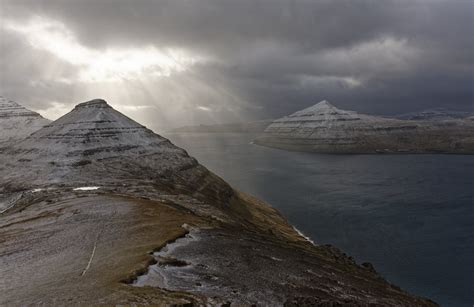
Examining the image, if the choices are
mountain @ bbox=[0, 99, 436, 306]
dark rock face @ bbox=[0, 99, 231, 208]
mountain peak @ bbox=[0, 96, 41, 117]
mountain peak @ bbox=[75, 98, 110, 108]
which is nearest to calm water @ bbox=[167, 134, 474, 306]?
mountain @ bbox=[0, 99, 436, 306]

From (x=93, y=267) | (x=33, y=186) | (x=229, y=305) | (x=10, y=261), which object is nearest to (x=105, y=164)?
(x=33, y=186)

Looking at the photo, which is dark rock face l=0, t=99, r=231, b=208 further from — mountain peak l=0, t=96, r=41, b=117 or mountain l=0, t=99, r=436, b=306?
mountain peak l=0, t=96, r=41, b=117

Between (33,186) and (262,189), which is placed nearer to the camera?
(33,186)

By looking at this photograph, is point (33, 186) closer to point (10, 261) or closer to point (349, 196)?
point (10, 261)

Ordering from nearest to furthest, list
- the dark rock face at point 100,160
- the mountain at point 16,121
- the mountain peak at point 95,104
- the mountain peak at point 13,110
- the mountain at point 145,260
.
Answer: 1. the mountain at point 145,260
2. the dark rock face at point 100,160
3. the mountain peak at point 95,104
4. the mountain at point 16,121
5. the mountain peak at point 13,110

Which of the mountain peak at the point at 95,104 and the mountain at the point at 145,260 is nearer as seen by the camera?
the mountain at the point at 145,260

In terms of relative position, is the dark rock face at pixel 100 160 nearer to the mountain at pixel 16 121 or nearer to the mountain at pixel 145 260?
the mountain at pixel 145 260

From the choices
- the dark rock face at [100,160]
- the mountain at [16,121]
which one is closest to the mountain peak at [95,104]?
the dark rock face at [100,160]
